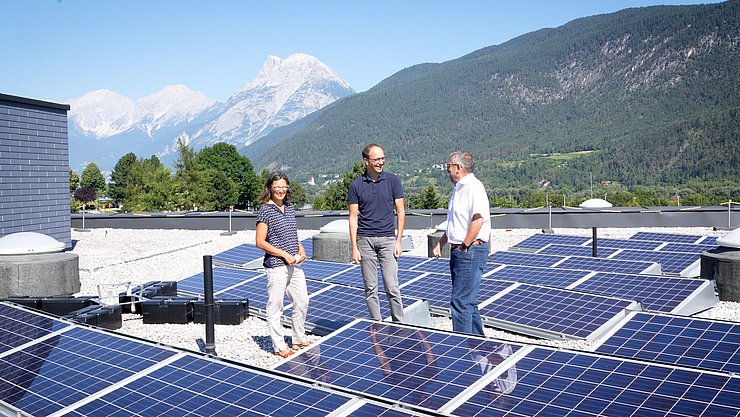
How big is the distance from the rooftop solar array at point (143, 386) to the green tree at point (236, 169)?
4255 inches

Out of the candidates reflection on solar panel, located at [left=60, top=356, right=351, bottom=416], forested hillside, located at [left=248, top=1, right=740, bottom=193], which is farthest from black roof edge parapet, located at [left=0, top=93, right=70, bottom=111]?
forested hillside, located at [left=248, top=1, right=740, bottom=193]

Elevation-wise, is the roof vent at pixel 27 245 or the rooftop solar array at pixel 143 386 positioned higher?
the roof vent at pixel 27 245

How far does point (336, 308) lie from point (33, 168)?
50.4ft

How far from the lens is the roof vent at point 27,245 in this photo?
47.0 ft

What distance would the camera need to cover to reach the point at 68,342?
6.27 meters

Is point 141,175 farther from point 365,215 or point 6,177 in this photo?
point 365,215

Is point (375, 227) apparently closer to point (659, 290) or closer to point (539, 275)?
point (539, 275)

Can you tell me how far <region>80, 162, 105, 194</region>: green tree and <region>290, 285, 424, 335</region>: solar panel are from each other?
11973cm

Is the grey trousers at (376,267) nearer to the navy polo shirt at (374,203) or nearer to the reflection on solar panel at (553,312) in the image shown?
the navy polo shirt at (374,203)

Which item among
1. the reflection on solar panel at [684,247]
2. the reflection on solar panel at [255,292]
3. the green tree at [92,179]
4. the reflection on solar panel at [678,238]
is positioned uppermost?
the green tree at [92,179]

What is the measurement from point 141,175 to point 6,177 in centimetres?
7600

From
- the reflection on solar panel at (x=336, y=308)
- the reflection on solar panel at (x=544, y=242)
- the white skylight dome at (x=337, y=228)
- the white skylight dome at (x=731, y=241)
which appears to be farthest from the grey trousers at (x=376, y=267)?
the white skylight dome at (x=337, y=228)

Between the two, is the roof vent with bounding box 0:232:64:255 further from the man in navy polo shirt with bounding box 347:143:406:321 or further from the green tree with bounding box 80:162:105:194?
the green tree with bounding box 80:162:105:194

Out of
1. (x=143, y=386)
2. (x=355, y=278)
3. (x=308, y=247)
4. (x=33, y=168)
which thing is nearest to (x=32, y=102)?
(x=33, y=168)
